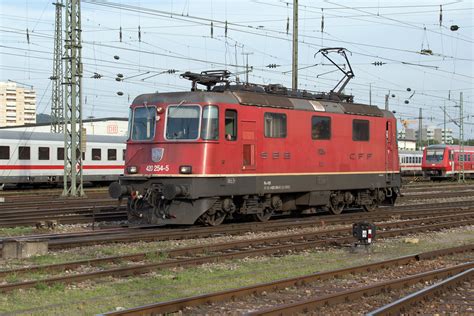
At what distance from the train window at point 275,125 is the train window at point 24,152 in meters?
20.6

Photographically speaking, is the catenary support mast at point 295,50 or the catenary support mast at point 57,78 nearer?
the catenary support mast at point 295,50

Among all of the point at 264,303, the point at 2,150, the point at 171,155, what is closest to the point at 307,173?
the point at 171,155

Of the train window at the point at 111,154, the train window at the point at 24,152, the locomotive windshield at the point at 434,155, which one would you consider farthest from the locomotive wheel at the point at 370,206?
the locomotive windshield at the point at 434,155

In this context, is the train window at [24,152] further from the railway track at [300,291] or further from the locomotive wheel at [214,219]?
the railway track at [300,291]

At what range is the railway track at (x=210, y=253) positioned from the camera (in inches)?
397

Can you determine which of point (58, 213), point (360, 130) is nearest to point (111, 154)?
point (58, 213)

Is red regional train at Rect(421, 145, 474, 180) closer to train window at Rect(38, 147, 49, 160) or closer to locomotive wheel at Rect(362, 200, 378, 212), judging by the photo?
train window at Rect(38, 147, 49, 160)

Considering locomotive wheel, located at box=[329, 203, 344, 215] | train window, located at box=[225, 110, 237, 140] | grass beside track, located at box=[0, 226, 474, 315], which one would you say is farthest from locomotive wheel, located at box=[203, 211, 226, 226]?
locomotive wheel, located at box=[329, 203, 344, 215]

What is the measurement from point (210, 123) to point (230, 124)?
0.74 metres

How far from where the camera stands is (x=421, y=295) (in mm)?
8523

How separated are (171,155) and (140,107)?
191 centimetres

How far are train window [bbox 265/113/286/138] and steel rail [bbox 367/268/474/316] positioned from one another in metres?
8.62

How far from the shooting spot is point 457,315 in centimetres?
794

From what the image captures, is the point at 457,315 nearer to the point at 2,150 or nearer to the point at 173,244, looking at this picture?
the point at 173,244
